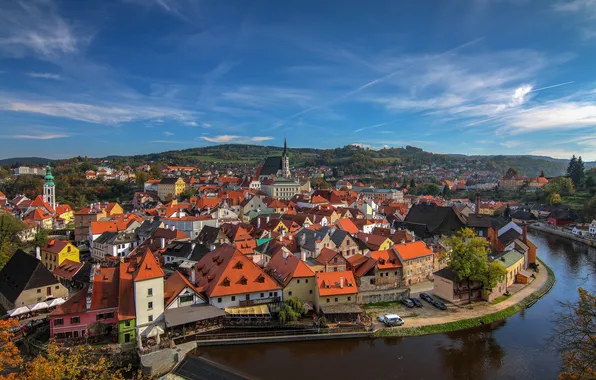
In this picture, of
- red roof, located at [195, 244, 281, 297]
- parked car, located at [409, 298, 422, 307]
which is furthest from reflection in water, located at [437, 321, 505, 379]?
red roof, located at [195, 244, 281, 297]

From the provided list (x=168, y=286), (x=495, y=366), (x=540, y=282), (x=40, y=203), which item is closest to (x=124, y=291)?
(x=168, y=286)

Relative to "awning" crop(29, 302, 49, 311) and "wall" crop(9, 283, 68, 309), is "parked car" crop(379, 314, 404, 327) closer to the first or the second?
"awning" crop(29, 302, 49, 311)

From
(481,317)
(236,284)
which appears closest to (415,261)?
(481,317)

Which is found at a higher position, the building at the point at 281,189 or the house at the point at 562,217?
the building at the point at 281,189

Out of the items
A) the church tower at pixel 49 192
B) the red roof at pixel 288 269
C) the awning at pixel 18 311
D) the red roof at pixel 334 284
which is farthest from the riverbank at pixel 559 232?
the church tower at pixel 49 192

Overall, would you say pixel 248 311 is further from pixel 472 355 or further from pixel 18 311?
pixel 18 311

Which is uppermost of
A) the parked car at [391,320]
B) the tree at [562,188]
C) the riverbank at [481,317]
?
the tree at [562,188]

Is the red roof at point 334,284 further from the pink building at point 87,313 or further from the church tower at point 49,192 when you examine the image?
the church tower at point 49,192
